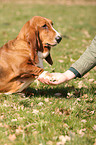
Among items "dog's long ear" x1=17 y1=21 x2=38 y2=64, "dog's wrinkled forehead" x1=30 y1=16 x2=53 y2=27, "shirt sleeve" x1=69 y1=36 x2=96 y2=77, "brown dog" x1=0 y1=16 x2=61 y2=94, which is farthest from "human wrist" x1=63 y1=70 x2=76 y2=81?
"dog's wrinkled forehead" x1=30 y1=16 x2=53 y2=27

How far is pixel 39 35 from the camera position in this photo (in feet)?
9.86

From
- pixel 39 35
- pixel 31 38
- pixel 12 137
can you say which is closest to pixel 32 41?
pixel 31 38

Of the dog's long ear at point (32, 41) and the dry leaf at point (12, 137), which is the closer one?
the dry leaf at point (12, 137)

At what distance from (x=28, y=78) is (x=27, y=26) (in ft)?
2.62

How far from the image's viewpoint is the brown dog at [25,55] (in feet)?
9.38

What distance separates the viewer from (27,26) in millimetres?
2959

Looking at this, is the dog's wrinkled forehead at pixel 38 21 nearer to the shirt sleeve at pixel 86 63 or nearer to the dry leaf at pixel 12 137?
the shirt sleeve at pixel 86 63

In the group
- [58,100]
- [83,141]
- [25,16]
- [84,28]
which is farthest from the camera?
[25,16]

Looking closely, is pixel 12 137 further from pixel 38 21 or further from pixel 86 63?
pixel 38 21

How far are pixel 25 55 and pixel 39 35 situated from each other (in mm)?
399

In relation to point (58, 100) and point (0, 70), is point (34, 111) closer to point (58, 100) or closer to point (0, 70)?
point (58, 100)

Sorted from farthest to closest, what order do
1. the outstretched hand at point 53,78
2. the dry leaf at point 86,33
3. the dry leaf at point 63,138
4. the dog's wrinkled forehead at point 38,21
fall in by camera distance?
the dry leaf at point 86,33
the dog's wrinkled forehead at point 38,21
the outstretched hand at point 53,78
the dry leaf at point 63,138

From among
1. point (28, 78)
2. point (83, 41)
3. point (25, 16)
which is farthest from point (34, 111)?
point (25, 16)

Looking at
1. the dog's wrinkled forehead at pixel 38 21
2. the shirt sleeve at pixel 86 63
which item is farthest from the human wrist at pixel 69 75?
the dog's wrinkled forehead at pixel 38 21
